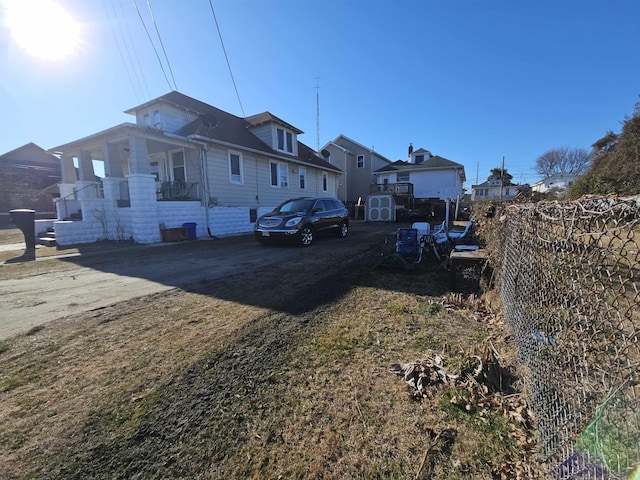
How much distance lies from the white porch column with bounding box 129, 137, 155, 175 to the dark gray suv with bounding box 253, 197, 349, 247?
4558 millimetres

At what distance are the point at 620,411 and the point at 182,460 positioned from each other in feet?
7.20

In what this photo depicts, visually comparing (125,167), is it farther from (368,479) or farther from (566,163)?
(566,163)

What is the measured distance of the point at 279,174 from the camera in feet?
55.5

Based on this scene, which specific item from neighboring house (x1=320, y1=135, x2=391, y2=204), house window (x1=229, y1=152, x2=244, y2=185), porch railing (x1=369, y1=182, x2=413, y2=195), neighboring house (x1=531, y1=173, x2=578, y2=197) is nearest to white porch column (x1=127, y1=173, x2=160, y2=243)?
house window (x1=229, y1=152, x2=244, y2=185)

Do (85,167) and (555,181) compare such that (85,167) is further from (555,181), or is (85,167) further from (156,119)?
(555,181)

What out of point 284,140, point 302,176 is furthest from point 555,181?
point 284,140

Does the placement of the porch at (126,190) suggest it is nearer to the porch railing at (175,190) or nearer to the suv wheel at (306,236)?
the porch railing at (175,190)

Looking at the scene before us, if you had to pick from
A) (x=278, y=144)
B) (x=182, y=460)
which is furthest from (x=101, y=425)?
(x=278, y=144)

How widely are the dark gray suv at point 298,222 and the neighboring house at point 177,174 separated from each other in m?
4.06

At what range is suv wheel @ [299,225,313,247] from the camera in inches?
357

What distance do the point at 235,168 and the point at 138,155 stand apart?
4741 millimetres

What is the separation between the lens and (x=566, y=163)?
1945 inches

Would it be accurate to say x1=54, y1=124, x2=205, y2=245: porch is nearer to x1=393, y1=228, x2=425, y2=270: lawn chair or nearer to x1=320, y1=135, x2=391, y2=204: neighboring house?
x1=393, y1=228, x2=425, y2=270: lawn chair

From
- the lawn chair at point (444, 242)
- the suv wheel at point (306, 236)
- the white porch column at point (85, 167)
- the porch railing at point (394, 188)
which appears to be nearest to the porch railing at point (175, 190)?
the white porch column at point (85, 167)
